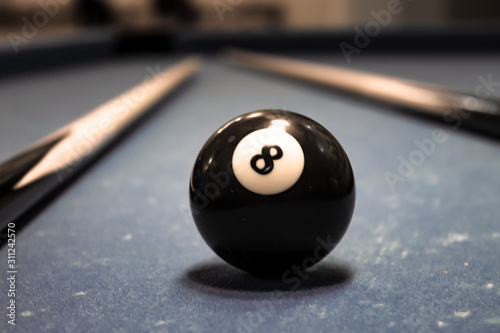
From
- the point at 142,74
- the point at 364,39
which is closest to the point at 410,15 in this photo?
the point at 364,39

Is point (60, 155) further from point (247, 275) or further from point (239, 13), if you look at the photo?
point (239, 13)

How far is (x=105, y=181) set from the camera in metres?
2.31

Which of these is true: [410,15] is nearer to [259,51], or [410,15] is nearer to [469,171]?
[259,51]

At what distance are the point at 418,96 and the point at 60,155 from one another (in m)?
1.98

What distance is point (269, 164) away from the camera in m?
1.26

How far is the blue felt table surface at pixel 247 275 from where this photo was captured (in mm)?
1133

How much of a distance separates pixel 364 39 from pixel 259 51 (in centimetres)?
107

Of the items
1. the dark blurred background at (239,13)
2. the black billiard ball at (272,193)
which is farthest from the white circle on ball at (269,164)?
the dark blurred background at (239,13)

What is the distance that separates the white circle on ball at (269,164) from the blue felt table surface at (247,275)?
8.0 inches

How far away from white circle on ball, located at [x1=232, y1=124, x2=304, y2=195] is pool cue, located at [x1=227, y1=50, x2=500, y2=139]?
1730mm

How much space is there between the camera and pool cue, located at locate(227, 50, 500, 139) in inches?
113

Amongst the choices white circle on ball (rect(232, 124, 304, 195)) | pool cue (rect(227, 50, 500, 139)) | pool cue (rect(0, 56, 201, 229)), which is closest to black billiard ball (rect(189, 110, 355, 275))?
white circle on ball (rect(232, 124, 304, 195))

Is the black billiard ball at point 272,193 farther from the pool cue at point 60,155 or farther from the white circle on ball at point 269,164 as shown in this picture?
the pool cue at point 60,155

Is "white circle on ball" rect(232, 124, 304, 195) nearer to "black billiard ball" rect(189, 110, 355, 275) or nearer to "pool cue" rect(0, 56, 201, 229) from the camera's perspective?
"black billiard ball" rect(189, 110, 355, 275)
